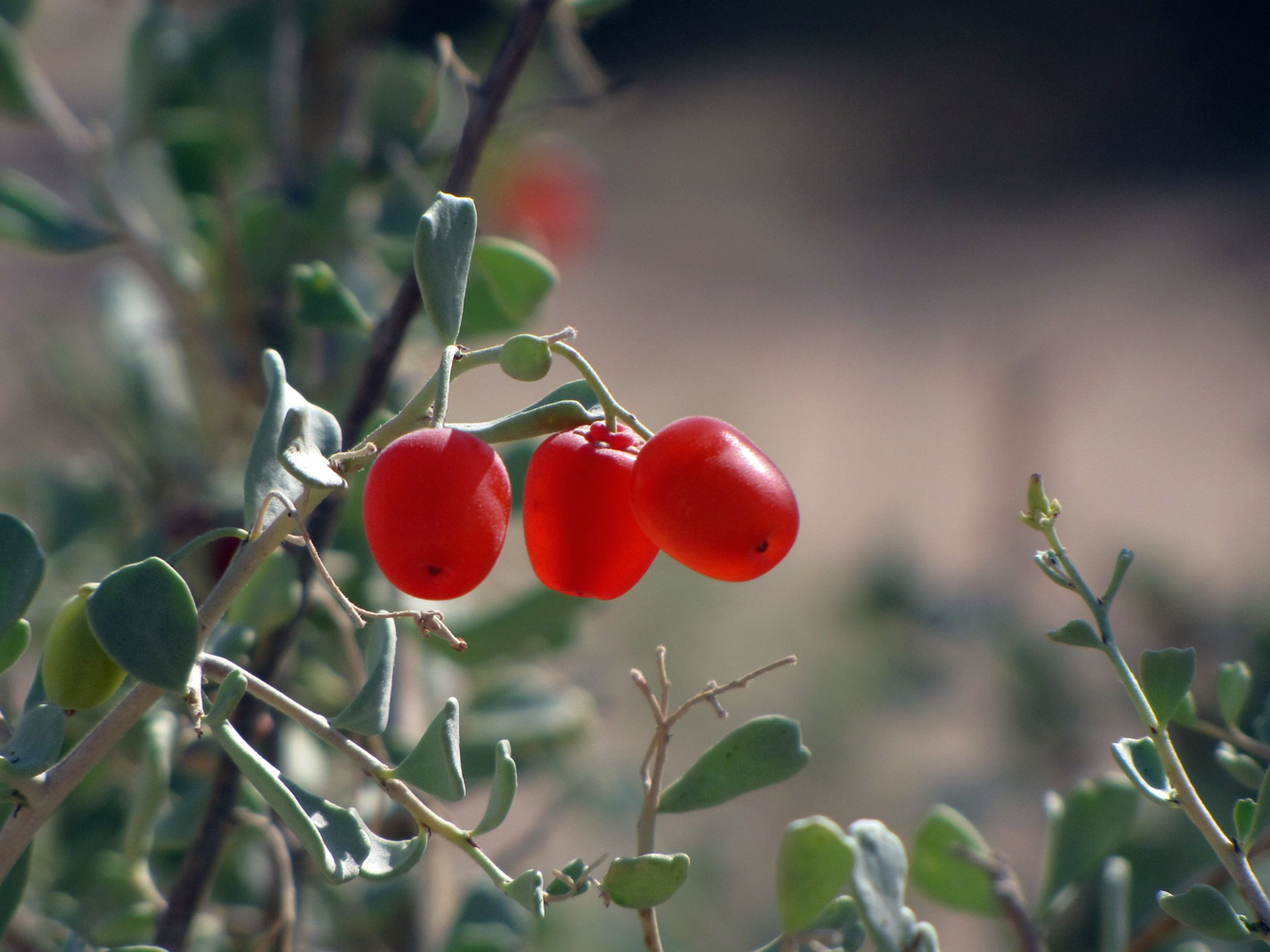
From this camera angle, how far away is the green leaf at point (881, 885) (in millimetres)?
297

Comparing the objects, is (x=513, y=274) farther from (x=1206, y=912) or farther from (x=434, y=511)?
(x=1206, y=912)

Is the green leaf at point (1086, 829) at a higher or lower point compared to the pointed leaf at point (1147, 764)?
lower

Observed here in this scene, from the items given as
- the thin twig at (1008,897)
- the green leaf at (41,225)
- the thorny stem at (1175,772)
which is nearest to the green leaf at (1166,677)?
the thorny stem at (1175,772)

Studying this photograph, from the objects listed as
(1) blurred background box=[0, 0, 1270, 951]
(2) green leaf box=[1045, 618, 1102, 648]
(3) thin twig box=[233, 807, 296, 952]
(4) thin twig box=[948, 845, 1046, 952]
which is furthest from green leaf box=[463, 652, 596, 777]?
(2) green leaf box=[1045, 618, 1102, 648]

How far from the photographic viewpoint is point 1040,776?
117 cm

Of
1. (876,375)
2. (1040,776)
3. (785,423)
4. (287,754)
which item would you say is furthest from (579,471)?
(876,375)

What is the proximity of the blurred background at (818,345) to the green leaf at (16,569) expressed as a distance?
0.25 metres

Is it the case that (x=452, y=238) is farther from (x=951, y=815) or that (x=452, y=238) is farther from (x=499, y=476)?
(x=951, y=815)

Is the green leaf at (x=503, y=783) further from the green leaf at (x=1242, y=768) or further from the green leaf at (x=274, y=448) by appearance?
the green leaf at (x=1242, y=768)

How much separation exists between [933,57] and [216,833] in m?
7.15

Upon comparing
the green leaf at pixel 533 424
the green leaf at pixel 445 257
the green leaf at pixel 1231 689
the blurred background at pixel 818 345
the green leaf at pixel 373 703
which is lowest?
the blurred background at pixel 818 345

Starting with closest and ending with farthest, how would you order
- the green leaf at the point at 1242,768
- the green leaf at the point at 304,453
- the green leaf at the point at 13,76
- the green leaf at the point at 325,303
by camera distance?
the green leaf at the point at 304,453
the green leaf at the point at 1242,768
the green leaf at the point at 325,303
the green leaf at the point at 13,76

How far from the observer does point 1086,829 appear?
0.43 metres

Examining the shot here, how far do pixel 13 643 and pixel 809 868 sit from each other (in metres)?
0.24
